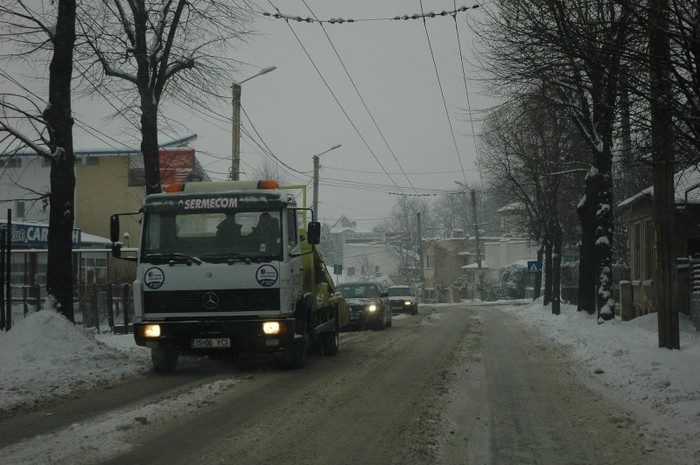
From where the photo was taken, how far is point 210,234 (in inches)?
487

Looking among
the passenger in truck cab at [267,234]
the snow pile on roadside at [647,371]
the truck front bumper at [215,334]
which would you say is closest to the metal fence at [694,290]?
the snow pile on roadside at [647,371]

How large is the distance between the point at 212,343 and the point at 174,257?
1410mm

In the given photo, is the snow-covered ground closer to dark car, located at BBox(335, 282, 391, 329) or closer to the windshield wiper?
the windshield wiper

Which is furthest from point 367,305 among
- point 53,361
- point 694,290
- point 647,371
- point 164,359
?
point 647,371

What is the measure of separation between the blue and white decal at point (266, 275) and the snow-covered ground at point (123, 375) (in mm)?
1568

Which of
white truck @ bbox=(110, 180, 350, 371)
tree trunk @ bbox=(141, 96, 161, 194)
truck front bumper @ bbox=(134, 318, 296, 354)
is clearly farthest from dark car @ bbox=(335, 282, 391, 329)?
truck front bumper @ bbox=(134, 318, 296, 354)

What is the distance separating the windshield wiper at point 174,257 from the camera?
39.3 feet

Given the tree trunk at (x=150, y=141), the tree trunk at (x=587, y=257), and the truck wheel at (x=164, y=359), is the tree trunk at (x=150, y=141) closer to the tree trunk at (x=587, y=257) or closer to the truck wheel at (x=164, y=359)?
the truck wheel at (x=164, y=359)

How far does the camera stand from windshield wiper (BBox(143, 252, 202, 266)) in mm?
11984

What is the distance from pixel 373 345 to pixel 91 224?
34.4 m

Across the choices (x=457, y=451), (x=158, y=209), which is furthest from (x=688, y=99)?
(x=158, y=209)

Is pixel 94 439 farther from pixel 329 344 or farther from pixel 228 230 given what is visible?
pixel 329 344

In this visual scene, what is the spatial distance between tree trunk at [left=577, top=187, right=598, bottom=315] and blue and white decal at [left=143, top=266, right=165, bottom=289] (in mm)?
14764

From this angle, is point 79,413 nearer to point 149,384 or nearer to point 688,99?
point 149,384
